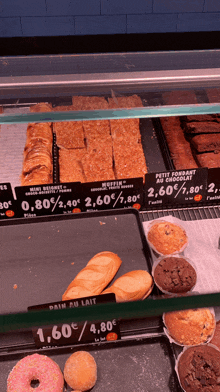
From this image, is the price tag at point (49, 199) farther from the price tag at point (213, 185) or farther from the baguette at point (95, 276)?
the price tag at point (213, 185)

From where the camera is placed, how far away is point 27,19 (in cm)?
430

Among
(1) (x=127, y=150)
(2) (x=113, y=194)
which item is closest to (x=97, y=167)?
(1) (x=127, y=150)

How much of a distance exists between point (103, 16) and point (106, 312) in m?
4.32

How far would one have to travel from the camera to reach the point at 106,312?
1.05 metres

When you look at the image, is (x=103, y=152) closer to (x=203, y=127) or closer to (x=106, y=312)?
(x=203, y=127)

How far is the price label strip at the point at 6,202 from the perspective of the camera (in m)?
1.95

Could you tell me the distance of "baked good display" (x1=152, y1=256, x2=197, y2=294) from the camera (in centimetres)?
171

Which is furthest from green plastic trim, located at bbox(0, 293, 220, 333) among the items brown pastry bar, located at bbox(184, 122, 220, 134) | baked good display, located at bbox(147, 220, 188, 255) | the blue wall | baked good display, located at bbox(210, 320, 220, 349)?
the blue wall

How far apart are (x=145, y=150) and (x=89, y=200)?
81 cm

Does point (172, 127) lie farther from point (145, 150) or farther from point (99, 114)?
point (99, 114)

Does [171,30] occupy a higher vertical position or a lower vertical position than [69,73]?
higher

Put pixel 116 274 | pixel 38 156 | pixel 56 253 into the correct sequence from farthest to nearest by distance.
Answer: pixel 38 156, pixel 56 253, pixel 116 274

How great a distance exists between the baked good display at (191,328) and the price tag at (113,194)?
0.78 meters

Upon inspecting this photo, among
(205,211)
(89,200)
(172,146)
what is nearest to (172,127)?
(172,146)
